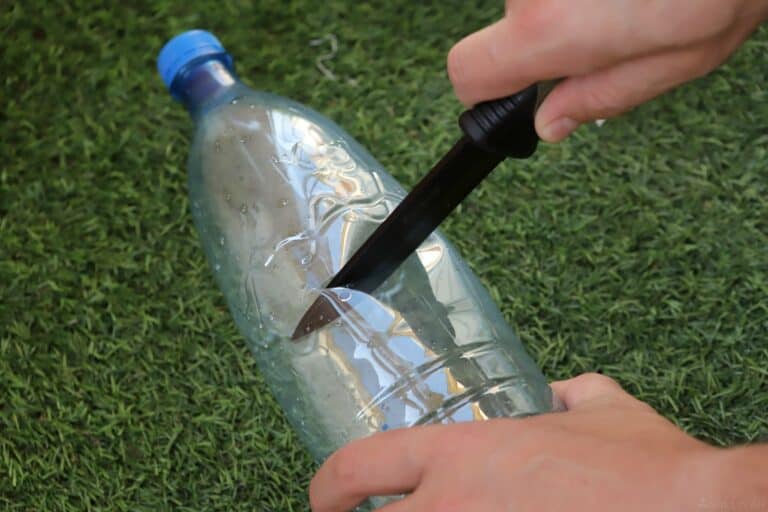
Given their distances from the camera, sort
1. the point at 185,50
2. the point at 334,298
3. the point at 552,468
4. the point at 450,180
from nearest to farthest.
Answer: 1. the point at 552,468
2. the point at 450,180
3. the point at 334,298
4. the point at 185,50

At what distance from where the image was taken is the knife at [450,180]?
27.4 inches

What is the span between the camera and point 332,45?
4.85 ft

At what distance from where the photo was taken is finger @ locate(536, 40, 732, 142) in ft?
2.15

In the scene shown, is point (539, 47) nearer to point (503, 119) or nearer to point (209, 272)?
point (503, 119)

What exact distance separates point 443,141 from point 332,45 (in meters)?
0.28

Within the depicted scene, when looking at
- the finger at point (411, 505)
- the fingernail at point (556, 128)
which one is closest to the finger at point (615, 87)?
the fingernail at point (556, 128)

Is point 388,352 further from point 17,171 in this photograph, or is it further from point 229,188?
point 17,171

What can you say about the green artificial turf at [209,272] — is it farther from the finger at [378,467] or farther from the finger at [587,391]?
the finger at [378,467]

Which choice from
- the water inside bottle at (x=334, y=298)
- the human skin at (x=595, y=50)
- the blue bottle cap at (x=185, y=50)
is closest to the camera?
the human skin at (x=595, y=50)

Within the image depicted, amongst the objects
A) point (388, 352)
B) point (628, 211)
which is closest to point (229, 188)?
point (388, 352)

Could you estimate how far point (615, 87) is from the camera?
0.67 m

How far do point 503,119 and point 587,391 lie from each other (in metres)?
0.25

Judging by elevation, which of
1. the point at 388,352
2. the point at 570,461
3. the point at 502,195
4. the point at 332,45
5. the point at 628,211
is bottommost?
the point at 628,211

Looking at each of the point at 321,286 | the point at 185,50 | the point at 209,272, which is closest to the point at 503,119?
the point at 321,286
